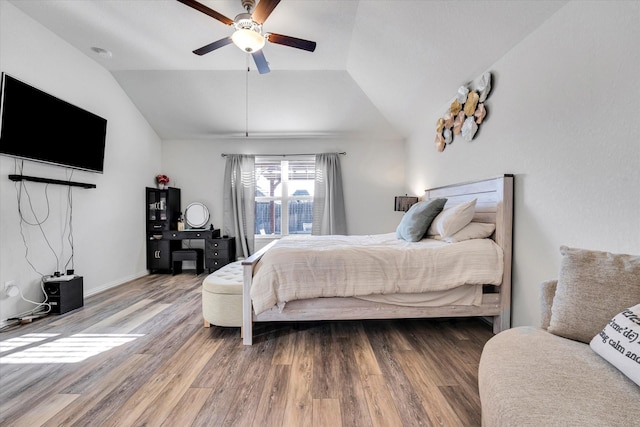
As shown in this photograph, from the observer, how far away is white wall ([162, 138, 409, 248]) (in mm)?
4762

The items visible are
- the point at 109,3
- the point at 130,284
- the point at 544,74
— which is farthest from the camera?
the point at 130,284

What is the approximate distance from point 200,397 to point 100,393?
567 millimetres

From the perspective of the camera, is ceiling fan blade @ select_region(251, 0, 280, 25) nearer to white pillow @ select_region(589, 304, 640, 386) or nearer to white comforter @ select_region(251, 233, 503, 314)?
white comforter @ select_region(251, 233, 503, 314)

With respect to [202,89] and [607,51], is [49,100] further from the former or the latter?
[607,51]

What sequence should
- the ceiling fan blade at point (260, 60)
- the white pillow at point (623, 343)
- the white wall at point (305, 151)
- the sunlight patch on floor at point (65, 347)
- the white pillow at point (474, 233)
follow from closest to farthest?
the white pillow at point (623, 343), the sunlight patch on floor at point (65, 347), the white pillow at point (474, 233), the ceiling fan blade at point (260, 60), the white wall at point (305, 151)

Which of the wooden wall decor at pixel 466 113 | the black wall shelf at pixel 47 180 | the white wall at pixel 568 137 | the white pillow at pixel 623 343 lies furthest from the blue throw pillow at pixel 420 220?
the black wall shelf at pixel 47 180

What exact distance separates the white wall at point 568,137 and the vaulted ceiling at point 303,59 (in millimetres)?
275

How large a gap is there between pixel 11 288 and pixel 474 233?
13.4 feet

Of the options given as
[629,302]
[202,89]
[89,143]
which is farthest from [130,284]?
[629,302]

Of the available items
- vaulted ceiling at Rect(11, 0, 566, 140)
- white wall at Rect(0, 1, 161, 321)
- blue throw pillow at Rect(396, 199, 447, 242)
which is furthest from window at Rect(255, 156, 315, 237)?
blue throw pillow at Rect(396, 199, 447, 242)

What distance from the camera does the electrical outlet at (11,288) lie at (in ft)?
7.77

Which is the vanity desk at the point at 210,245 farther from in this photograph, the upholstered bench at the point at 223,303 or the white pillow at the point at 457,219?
the white pillow at the point at 457,219

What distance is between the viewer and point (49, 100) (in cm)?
266

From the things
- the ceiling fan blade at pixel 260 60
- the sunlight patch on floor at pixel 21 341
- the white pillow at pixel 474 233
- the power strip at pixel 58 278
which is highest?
the ceiling fan blade at pixel 260 60
